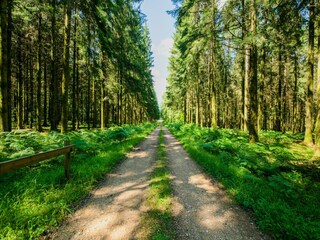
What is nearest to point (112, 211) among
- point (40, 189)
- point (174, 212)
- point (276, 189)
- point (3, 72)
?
point (174, 212)

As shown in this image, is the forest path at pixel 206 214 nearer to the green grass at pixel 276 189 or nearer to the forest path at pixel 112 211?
the green grass at pixel 276 189

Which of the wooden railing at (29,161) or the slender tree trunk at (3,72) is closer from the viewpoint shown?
the wooden railing at (29,161)

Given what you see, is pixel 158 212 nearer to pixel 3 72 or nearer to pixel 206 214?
pixel 206 214

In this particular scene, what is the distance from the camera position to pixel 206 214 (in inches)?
162

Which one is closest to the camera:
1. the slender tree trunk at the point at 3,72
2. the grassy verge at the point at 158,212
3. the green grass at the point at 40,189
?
the grassy verge at the point at 158,212

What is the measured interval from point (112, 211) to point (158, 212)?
103cm

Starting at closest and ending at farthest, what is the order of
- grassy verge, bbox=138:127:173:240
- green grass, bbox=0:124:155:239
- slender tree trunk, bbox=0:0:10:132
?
grassy verge, bbox=138:127:173:240 < green grass, bbox=0:124:155:239 < slender tree trunk, bbox=0:0:10:132

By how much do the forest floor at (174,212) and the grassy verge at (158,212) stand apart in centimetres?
13

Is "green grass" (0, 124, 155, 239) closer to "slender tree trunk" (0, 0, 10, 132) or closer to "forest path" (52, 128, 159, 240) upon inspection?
"forest path" (52, 128, 159, 240)

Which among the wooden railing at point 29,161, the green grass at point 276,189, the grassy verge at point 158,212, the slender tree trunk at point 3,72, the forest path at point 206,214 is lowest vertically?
the forest path at point 206,214

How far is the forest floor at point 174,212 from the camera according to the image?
136 inches

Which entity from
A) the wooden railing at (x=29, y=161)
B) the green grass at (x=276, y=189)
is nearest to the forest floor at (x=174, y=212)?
the green grass at (x=276, y=189)

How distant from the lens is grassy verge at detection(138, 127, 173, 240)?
11.1 feet

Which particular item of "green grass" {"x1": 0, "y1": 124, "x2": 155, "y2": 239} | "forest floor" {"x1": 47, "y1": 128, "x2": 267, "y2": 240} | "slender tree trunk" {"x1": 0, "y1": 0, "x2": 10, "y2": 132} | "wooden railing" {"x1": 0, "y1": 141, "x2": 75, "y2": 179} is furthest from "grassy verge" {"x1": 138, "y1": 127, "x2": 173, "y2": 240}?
"slender tree trunk" {"x1": 0, "y1": 0, "x2": 10, "y2": 132}
